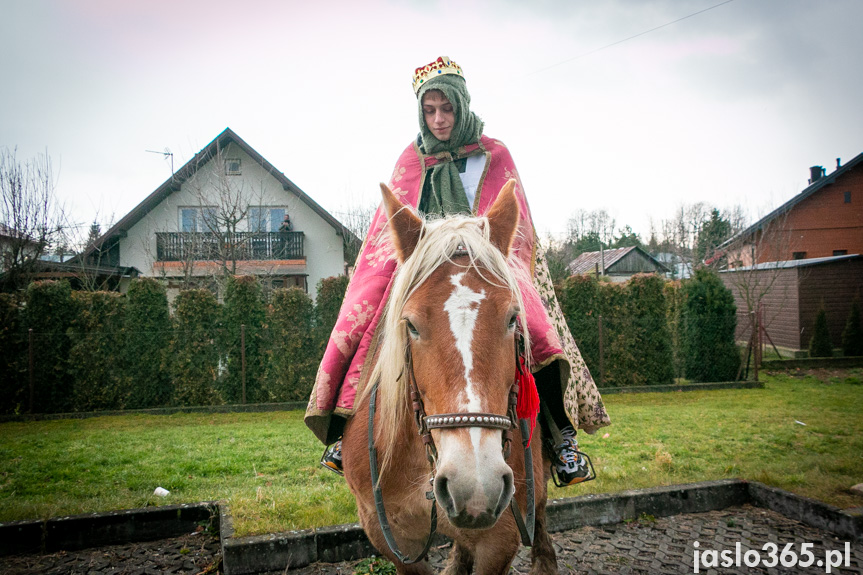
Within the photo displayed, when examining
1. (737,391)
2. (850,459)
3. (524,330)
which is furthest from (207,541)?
(737,391)

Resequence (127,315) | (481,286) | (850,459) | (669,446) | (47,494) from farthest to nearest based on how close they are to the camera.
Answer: (127,315), (669,446), (850,459), (47,494), (481,286)

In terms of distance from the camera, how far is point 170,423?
897cm

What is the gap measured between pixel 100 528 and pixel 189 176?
52.9 feet

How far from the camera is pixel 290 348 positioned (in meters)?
10.9

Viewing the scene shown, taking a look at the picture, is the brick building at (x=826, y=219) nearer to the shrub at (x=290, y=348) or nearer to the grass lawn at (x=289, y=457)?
the grass lawn at (x=289, y=457)

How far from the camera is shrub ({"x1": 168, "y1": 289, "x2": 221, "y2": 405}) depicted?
408 inches

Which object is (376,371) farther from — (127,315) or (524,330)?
(127,315)

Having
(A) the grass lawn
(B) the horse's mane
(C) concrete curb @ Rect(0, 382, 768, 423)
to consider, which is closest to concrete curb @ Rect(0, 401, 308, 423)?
(C) concrete curb @ Rect(0, 382, 768, 423)

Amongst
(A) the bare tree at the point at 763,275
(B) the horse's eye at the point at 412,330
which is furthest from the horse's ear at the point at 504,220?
(A) the bare tree at the point at 763,275

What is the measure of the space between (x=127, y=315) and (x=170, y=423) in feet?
9.31

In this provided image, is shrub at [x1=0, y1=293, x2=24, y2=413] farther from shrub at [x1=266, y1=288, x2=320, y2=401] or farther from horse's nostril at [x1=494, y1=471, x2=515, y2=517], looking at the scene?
horse's nostril at [x1=494, y1=471, x2=515, y2=517]

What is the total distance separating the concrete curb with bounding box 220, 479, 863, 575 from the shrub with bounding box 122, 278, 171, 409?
7.44m

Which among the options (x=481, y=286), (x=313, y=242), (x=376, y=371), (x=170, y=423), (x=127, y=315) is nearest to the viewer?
(x=481, y=286)

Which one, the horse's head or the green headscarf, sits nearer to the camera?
the horse's head
